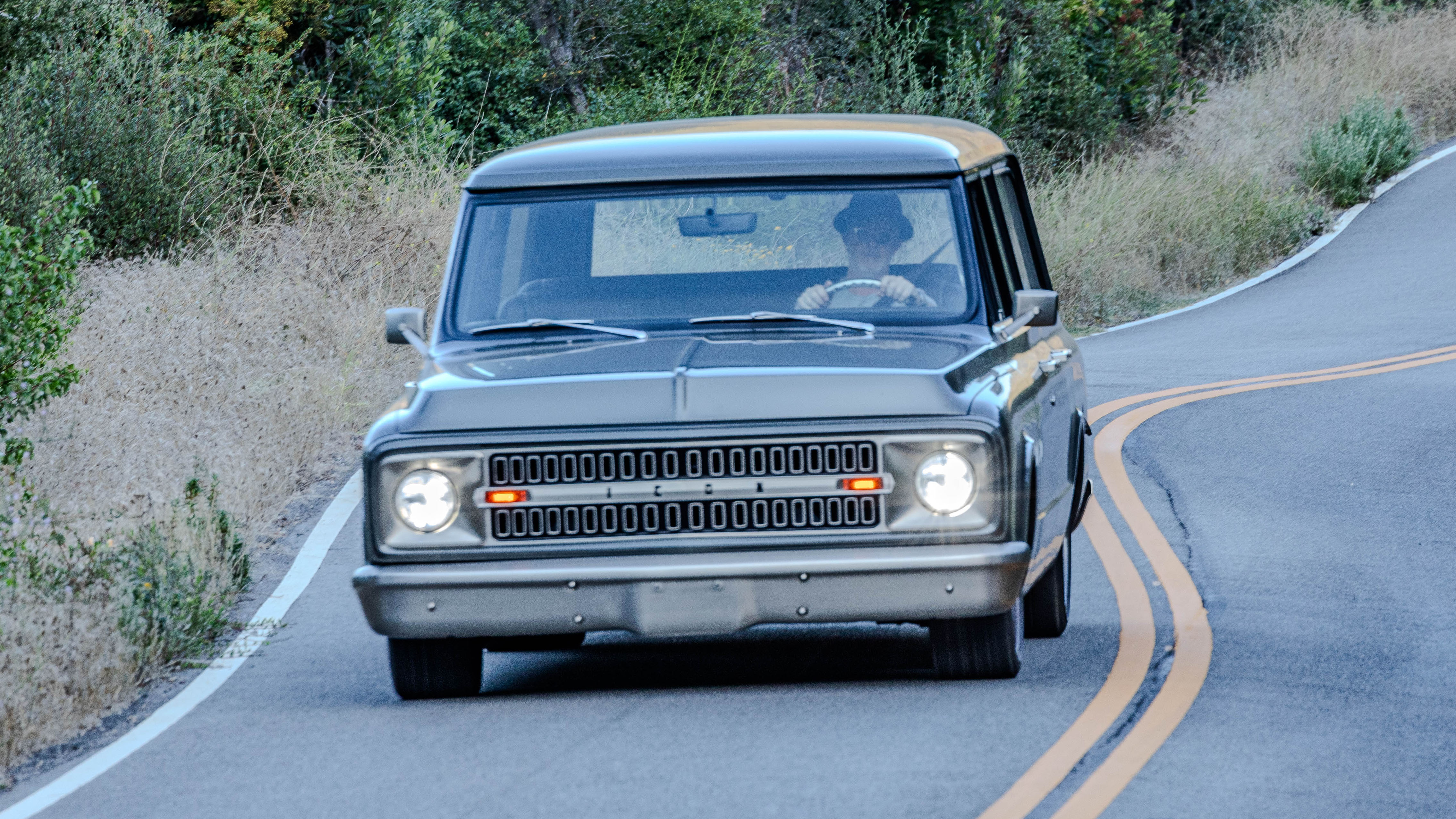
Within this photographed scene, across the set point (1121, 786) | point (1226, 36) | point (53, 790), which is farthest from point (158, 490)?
point (1226, 36)

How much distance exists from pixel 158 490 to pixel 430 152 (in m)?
12.1

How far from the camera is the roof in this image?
7.04 m

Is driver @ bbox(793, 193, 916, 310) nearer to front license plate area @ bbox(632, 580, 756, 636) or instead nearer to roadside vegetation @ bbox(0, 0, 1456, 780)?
front license plate area @ bbox(632, 580, 756, 636)

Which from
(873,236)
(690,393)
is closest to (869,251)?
(873,236)

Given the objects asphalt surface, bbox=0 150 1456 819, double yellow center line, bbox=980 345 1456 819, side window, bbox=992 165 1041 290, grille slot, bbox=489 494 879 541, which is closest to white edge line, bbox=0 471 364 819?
asphalt surface, bbox=0 150 1456 819

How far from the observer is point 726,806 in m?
5.48

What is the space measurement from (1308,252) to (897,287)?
62.4ft

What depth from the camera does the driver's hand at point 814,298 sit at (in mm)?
7039

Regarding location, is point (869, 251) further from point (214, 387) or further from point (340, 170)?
point (340, 170)

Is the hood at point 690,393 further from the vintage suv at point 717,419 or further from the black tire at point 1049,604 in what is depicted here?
the black tire at point 1049,604

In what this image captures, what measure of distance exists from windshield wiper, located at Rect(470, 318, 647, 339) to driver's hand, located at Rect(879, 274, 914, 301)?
2.93 ft

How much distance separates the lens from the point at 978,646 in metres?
6.67

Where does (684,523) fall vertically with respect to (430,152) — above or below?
above

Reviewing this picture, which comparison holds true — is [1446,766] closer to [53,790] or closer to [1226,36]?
[53,790]
